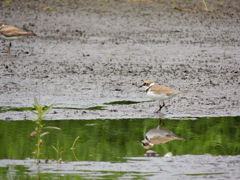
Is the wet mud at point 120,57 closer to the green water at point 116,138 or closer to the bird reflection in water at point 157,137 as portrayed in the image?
the green water at point 116,138

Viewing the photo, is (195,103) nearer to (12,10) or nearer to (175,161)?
(175,161)

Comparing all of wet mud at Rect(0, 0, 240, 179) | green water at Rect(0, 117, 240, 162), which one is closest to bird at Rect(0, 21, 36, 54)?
wet mud at Rect(0, 0, 240, 179)

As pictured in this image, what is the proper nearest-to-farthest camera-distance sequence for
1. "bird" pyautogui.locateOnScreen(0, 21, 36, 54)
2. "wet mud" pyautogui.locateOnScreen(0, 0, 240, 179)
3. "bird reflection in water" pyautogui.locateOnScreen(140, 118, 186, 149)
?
"bird reflection in water" pyautogui.locateOnScreen(140, 118, 186, 149), "wet mud" pyautogui.locateOnScreen(0, 0, 240, 179), "bird" pyautogui.locateOnScreen(0, 21, 36, 54)

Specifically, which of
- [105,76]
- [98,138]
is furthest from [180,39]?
[98,138]

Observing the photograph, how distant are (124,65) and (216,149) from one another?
5.16m

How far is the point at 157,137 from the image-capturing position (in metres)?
5.68

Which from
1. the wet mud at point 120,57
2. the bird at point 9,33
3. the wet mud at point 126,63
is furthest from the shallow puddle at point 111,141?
the bird at point 9,33

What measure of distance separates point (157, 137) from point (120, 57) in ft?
17.0

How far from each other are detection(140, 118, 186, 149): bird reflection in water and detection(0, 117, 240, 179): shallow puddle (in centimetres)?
7

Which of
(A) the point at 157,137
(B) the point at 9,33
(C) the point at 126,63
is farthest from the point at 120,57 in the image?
(A) the point at 157,137

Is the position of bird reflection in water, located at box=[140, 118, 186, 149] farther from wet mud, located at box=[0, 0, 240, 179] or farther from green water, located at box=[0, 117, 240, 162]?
wet mud, located at box=[0, 0, 240, 179]

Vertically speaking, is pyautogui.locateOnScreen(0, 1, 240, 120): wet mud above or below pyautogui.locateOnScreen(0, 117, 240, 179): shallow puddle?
above

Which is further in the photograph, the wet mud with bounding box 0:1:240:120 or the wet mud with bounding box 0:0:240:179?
the wet mud with bounding box 0:1:240:120

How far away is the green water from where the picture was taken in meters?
5.05
